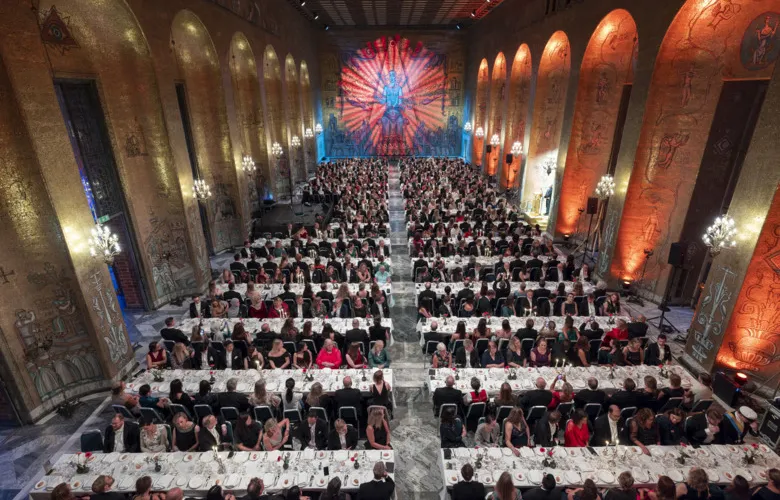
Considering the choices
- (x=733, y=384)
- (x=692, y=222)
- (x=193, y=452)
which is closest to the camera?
(x=193, y=452)

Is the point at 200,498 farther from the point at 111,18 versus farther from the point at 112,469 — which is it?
the point at 111,18

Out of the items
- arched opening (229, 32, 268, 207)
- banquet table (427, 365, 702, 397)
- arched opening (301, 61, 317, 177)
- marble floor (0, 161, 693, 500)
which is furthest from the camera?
arched opening (301, 61, 317, 177)

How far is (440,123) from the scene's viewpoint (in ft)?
120

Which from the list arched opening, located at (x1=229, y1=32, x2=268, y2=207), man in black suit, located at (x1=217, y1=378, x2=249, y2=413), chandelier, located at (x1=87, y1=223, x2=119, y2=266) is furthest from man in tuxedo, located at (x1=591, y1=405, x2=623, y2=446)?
arched opening, located at (x1=229, y1=32, x2=268, y2=207)

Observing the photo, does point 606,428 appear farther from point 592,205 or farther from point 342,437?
point 592,205

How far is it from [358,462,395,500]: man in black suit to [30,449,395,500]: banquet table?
24cm

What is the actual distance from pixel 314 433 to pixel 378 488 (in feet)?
5.35

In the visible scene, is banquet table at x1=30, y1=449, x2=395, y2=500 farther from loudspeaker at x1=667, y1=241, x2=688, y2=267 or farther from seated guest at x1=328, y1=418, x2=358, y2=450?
loudspeaker at x1=667, y1=241, x2=688, y2=267

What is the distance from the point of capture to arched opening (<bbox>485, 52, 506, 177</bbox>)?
24.8 meters

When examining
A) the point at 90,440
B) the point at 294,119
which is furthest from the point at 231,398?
the point at 294,119

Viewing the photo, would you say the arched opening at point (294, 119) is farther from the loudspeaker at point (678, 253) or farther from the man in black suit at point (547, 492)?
the man in black suit at point (547, 492)

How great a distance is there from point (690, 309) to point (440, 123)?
28126mm

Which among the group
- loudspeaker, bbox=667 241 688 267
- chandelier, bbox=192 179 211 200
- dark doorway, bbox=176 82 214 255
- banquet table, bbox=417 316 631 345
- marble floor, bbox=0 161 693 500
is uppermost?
dark doorway, bbox=176 82 214 255

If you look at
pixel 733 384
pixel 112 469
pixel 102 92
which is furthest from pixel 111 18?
pixel 733 384
